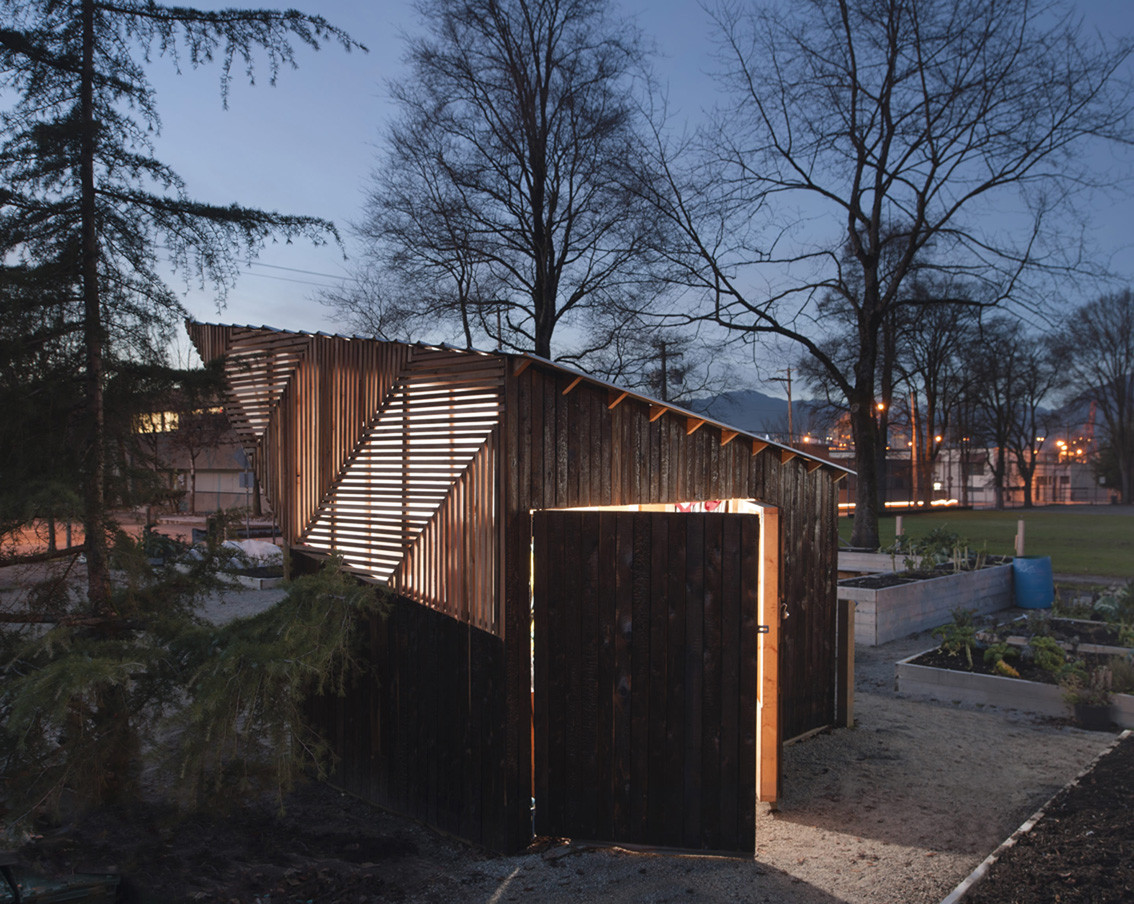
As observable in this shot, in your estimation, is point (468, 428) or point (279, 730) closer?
point (279, 730)

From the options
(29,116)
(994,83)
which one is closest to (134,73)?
(29,116)

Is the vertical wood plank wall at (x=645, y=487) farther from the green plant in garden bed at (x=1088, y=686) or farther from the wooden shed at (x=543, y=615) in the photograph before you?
the green plant in garden bed at (x=1088, y=686)

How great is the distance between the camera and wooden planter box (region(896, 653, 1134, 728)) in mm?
7438

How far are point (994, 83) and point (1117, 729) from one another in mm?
12883

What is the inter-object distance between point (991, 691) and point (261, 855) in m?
7.21

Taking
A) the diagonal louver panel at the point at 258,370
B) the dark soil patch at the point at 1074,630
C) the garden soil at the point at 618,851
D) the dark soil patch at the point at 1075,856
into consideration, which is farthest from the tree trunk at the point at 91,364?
the dark soil patch at the point at 1074,630

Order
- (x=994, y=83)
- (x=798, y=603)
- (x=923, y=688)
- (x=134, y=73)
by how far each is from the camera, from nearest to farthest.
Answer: (x=134, y=73) → (x=798, y=603) → (x=923, y=688) → (x=994, y=83)

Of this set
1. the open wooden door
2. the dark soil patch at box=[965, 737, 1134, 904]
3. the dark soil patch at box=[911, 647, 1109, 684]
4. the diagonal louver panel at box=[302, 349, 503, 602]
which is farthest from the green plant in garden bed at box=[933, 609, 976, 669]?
the diagonal louver panel at box=[302, 349, 503, 602]

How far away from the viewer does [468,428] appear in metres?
5.07

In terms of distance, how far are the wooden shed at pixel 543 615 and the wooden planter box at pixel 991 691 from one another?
3696 mm

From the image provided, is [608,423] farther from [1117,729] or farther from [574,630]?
[1117,729]

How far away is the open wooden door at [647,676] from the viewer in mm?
4879

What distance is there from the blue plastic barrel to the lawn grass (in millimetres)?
884

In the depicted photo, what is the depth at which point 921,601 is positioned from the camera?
12.2m
